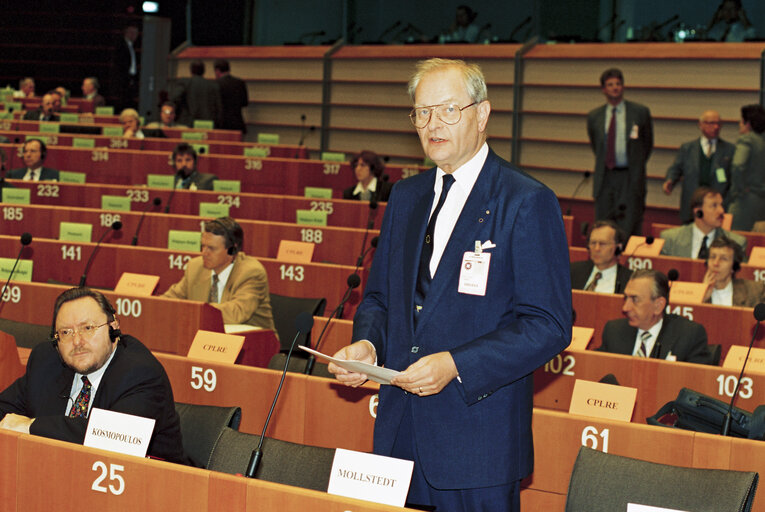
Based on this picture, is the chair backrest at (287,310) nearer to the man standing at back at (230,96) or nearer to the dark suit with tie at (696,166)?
the dark suit with tie at (696,166)

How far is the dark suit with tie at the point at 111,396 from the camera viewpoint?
275 centimetres

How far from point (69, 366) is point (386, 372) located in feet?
4.99

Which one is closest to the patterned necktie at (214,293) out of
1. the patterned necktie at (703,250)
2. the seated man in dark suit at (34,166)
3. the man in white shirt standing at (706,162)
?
the patterned necktie at (703,250)

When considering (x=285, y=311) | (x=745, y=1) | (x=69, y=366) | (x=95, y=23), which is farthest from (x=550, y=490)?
(x=95, y=23)

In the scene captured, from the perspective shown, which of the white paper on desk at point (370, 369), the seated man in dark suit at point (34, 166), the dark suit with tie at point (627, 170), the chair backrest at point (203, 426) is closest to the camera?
the white paper on desk at point (370, 369)

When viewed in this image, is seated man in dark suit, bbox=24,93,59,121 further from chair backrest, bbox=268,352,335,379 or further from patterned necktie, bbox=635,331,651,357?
patterned necktie, bbox=635,331,651,357

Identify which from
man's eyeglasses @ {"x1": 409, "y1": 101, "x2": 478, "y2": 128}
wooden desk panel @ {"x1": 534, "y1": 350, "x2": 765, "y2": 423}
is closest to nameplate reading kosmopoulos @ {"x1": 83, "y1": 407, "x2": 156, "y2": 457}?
man's eyeglasses @ {"x1": 409, "y1": 101, "x2": 478, "y2": 128}

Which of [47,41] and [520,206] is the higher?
[47,41]

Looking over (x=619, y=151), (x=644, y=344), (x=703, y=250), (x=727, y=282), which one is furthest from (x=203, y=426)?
(x=619, y=151)

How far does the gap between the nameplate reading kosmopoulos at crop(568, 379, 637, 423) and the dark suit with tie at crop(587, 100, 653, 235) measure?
5368 mm

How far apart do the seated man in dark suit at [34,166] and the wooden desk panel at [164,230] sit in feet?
4.42

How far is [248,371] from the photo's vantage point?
11.8 ft

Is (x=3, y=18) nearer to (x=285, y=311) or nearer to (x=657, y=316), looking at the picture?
(x=285, y=311)

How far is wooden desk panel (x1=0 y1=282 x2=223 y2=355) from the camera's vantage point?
184 inches
